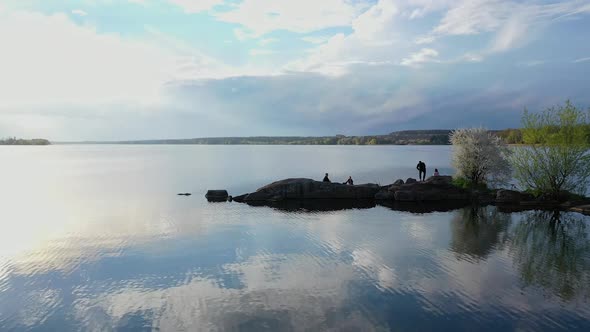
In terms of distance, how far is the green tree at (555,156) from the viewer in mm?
40250

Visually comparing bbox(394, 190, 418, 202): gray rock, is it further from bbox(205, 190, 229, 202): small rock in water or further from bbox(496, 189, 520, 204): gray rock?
bbox(205, 190, 229, 202): small rock in water

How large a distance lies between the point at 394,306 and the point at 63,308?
13.7 meters

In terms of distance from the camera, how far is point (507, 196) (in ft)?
144

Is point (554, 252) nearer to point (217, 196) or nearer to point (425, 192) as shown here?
point (425, 192)

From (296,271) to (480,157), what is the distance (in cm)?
3601

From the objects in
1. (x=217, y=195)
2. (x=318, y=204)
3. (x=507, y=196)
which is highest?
(x=507, y=196)

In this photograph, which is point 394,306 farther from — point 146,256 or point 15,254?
point 15,254

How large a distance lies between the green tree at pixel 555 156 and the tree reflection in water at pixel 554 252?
20.5ft

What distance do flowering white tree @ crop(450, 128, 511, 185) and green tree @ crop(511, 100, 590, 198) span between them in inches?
181

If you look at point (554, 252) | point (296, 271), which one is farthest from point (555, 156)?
point (296, 271)

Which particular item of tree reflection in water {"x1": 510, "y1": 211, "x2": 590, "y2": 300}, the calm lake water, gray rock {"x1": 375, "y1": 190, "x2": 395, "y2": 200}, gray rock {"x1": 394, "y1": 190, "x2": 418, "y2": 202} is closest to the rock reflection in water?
gray rock {"x1": 375, "y1": 190, "x2": 395, "y2": 200}

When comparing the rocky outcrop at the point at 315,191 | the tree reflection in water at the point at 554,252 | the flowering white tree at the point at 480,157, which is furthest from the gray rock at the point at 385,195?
the tree reflection in water at the point at 554,252

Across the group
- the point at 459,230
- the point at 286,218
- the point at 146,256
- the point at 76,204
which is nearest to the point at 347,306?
the point at 146,256

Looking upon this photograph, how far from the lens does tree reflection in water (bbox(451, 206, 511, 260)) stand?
2489cm
